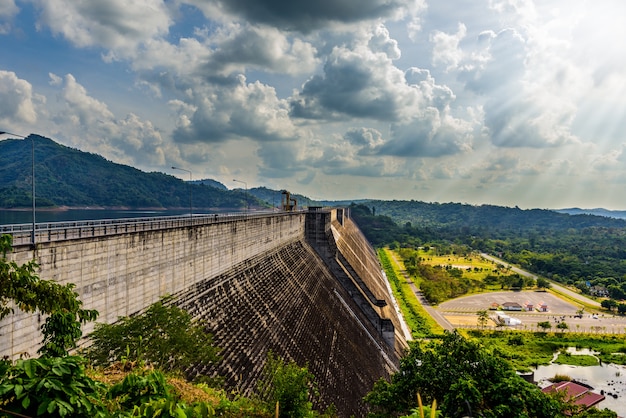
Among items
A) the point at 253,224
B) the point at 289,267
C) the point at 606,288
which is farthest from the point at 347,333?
the point at 606,288

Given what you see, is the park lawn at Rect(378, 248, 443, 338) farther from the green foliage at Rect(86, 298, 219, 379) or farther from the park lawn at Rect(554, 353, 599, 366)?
the green foliage at Rect(86, 298, 219, 379)

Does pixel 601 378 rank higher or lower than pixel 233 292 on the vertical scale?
lower

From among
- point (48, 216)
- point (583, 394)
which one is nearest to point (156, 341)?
point (583, 394)

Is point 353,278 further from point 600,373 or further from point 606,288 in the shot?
point 606,288

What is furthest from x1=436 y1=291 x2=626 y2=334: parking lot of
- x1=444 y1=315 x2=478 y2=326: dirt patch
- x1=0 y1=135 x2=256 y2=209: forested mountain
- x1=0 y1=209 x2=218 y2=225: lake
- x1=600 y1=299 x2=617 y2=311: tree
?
x1=0 y1=135 x2=256 y2=209: forested mountain

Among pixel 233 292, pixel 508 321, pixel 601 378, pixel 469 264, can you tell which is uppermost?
pixel 233 292

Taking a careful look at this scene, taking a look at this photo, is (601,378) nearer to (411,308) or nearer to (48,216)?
(411,308)
